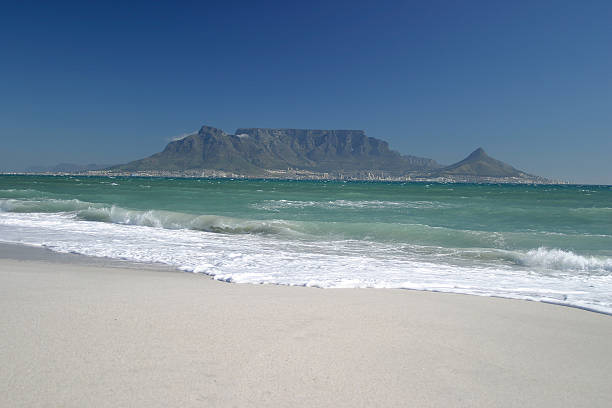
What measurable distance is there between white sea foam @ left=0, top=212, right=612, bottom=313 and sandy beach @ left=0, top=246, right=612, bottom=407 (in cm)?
139

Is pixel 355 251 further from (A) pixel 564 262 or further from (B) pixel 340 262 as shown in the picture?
(A) pixel 564 262

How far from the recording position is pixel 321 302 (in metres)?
5.40

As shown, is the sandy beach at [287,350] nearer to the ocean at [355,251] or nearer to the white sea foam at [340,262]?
the white sea foam at [340,262]

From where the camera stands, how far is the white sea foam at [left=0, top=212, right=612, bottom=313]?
7.11 m

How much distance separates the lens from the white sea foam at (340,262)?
711 cm

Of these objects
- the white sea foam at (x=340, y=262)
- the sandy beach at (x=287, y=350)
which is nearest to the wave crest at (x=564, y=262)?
the white sea foam at (x=340, y=262)

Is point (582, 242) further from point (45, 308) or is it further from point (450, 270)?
point (45, 308)

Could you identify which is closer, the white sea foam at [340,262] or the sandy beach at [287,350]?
the sandy beach at [287,350]

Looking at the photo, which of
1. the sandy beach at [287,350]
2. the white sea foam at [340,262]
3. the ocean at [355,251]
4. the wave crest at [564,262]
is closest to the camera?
the sandy beach at [287,350]

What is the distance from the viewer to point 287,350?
11.6ft

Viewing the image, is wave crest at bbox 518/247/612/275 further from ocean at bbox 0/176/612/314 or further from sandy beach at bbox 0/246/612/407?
sandy beach at bbox 0/246/612/407

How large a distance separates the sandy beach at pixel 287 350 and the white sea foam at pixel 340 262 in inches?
54.8

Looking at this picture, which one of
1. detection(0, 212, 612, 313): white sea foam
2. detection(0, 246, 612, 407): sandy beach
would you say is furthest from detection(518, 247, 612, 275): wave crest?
detection(0, 246, 612, 407): sandy beach

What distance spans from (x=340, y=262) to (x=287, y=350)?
6.05m
